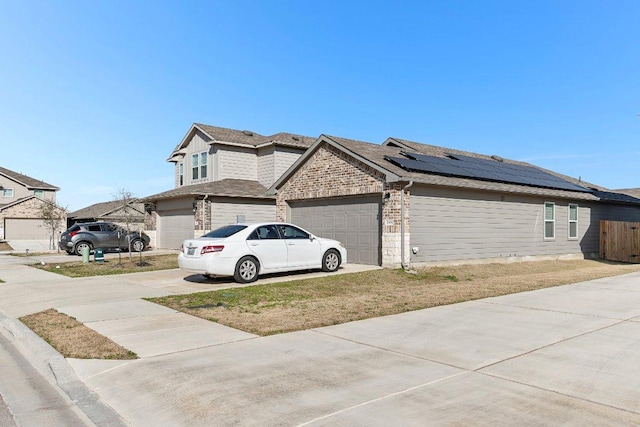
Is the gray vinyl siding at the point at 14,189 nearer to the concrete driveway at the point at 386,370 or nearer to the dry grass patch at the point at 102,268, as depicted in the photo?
the dry grass patch at the point at 102,268

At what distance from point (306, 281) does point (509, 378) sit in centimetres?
768

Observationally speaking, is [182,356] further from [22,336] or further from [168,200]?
[168,200]

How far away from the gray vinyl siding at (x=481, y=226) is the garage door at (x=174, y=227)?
13518 mm

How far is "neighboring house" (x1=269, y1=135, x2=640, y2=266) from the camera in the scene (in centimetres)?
1495

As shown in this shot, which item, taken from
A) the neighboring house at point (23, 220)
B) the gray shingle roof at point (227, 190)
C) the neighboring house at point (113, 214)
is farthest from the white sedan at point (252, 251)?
the neighboring house at point (23, 220)

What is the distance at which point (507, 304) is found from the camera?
928 centimetres

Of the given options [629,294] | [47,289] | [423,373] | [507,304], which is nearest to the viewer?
[423,373]

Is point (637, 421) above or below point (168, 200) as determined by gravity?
below

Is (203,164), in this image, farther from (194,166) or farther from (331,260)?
(331,260)

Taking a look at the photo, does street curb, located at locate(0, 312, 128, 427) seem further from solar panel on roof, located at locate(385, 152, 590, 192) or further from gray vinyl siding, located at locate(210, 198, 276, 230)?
gray vinyl siding, located at locate(210, 198, 276, 230)

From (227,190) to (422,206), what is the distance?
11.9 m

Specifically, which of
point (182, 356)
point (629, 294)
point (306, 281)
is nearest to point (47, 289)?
point (306, 281)

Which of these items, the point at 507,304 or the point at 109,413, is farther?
the point at 507,304

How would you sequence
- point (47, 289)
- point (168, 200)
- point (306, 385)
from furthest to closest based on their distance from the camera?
point (168, 200) < point (47, 289) < point (306, 385)
